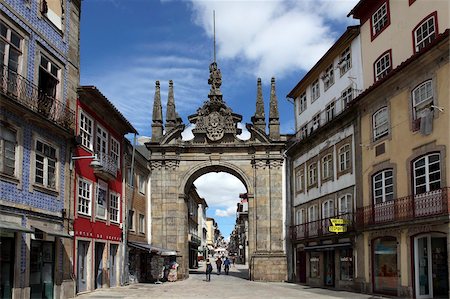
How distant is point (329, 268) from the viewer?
29.7 meters

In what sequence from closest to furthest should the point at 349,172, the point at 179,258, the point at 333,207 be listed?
1. the point at 349,172
2. the point at 333,207
3. the point at 179,258

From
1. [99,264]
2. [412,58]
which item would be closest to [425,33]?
[412,58]

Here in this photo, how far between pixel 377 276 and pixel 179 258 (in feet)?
63.3

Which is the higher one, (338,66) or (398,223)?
(338,66)

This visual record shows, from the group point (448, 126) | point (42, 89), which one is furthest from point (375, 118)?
point (42, 89)

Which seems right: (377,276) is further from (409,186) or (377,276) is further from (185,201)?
(185,201)

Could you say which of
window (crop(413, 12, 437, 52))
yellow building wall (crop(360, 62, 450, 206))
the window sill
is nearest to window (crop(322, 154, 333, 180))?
yellow building wall (crop(360, 62, 450, 206))

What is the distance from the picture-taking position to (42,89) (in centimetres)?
1892

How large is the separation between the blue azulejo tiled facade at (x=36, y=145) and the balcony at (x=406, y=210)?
12.3 meters

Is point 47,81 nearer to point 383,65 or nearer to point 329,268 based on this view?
point 383,65

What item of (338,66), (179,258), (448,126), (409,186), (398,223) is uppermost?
(338,66)

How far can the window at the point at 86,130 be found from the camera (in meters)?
22.2

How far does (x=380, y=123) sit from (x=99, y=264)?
14299mm

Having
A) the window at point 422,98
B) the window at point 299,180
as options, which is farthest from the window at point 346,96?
the window at point 299,180
